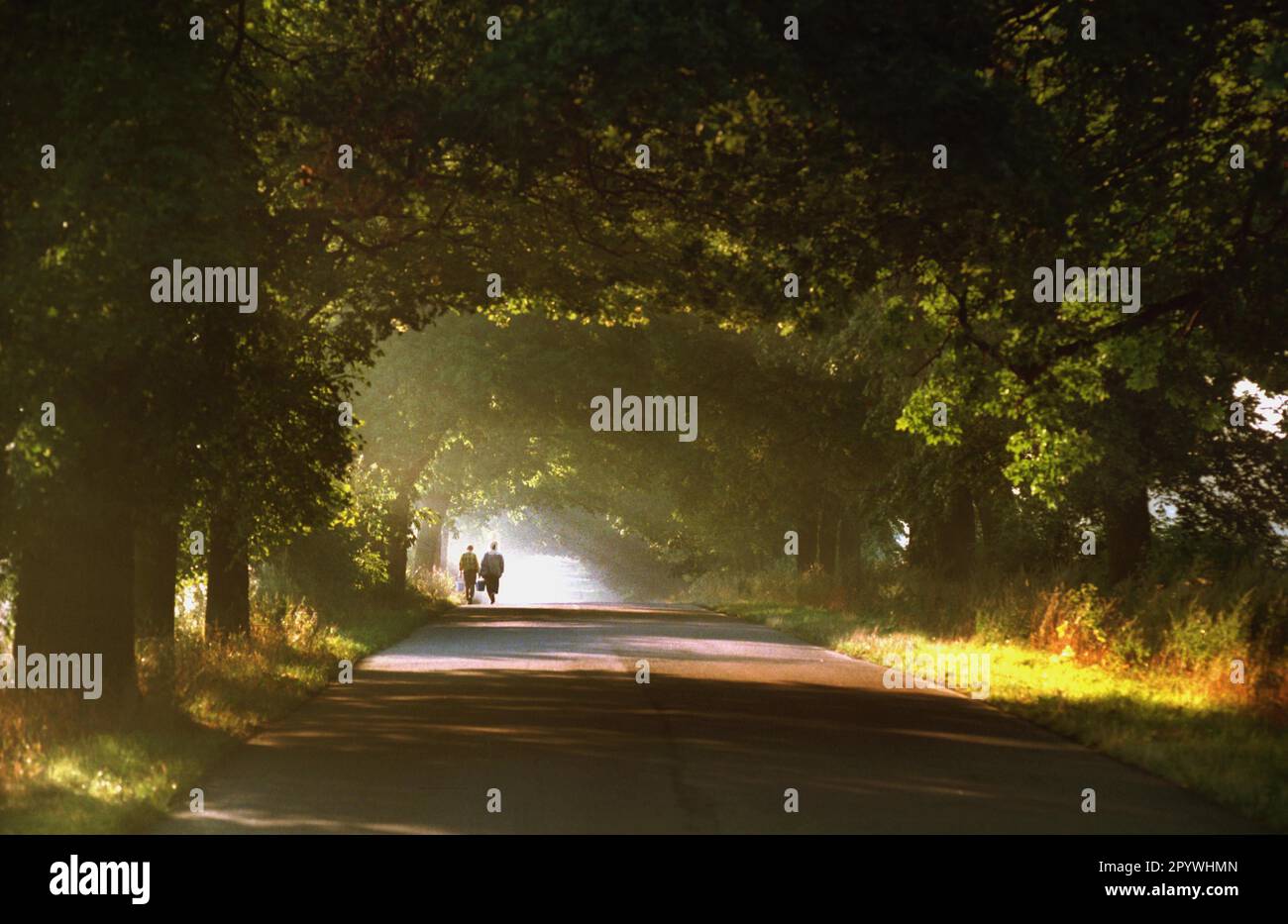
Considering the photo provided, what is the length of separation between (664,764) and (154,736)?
4136 mm

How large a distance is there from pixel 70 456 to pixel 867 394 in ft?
66.7

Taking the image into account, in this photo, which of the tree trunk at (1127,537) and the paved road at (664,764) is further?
the tree trunk at (1127,537)

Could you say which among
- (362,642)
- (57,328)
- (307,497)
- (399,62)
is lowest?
(362,642)

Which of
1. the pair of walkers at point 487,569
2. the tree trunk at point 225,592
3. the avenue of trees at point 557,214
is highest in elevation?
the avenue of trees at point 557,214

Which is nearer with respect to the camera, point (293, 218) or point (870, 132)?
point (870, 132)

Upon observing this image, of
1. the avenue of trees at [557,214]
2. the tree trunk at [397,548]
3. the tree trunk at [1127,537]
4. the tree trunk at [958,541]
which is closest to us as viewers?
the avenue of trees at [557,214]

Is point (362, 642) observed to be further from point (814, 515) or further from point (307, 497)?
point (814, 515)

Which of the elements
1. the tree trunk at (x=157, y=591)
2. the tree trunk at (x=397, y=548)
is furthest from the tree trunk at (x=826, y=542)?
the tree trunk at (x=157, y=591)

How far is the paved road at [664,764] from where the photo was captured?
35.9 ft

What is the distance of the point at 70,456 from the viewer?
13352mm

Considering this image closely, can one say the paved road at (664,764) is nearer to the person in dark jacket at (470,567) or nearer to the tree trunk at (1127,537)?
the tree trunk at (1127,537)

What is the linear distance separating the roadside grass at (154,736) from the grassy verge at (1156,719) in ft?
22.7
